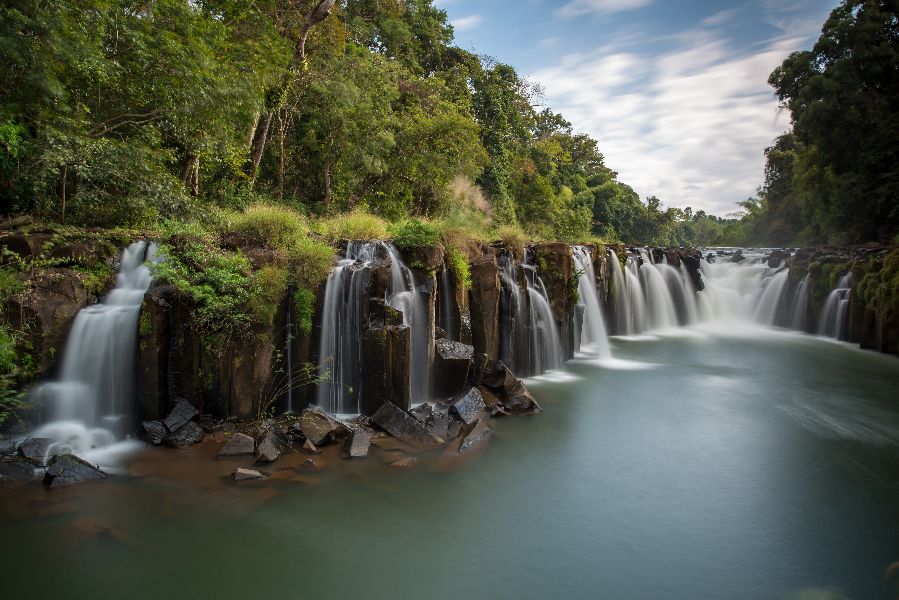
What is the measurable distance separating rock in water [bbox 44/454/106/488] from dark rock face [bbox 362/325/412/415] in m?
4.12

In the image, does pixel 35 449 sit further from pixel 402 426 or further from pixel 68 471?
pixel 402 426

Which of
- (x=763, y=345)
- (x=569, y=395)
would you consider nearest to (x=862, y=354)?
(x=763, y=345)

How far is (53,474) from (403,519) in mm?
4466

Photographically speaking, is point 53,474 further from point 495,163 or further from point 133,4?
point 495,163

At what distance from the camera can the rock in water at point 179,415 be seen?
790 cm

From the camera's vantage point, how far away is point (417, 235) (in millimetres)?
10742

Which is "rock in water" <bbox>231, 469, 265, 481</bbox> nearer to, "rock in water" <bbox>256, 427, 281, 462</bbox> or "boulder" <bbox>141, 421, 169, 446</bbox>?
"rock in water" <bbox>256, 427, 281, 462</bbox>

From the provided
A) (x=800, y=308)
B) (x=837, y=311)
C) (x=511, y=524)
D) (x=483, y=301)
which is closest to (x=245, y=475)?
(x=511, y=524)

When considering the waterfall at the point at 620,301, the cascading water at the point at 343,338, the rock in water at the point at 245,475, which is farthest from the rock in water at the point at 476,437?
the waterfall at the point at 620,301

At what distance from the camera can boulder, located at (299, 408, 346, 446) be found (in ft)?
26.0

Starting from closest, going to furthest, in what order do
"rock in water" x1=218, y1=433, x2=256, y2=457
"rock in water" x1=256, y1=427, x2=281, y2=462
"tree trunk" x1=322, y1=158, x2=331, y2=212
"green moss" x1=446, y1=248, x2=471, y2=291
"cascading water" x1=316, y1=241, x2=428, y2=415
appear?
"rock in water" x1=256, y1=427, x2=281, y2=462 < "rock in water" x1=218, y1=433, x2=256, y2=457 < "cascading water" x1=316, y1=241, x2=428, y2=415 < "green moss" x1=446, y1=248, x2=471, y2=291 < "tree trunk" x1=322, y1=158, x2=331, y2=212

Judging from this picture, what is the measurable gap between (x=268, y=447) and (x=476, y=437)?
3292 mm

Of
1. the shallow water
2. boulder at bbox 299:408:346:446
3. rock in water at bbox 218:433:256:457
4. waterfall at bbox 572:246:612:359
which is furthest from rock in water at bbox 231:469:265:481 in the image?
waterfall at bbox 572:246:612:359

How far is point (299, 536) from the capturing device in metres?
5.87
